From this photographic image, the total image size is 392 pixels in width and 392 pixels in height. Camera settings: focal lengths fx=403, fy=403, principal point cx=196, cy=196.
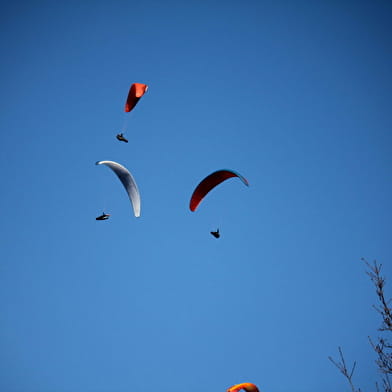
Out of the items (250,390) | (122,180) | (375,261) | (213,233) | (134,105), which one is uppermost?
(134,105)

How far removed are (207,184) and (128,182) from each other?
388 centimetres

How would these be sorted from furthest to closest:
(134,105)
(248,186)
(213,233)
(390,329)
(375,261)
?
(134,105), (213,233), (248,186), (375,261), (390,329)

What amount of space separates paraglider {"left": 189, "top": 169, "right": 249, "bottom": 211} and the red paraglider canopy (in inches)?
212

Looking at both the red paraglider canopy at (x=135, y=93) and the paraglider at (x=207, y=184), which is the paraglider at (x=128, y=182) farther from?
the red paraglider canopy at (x=135, y=93)

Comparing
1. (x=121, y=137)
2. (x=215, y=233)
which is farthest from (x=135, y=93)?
(x=215, y=233)

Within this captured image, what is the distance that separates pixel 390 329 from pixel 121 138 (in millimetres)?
14375

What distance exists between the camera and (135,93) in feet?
65.8

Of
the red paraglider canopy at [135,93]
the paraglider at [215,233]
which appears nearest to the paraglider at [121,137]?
the red paraglider canopy at [135,93]

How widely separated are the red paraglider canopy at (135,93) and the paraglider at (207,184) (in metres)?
5.39

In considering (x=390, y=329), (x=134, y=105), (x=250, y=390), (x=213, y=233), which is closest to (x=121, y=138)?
(x=134, y=105)

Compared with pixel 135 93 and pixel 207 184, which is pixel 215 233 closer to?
pixel 207 184

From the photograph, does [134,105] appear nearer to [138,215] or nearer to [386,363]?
[138,215]

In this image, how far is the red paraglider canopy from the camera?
2003cm

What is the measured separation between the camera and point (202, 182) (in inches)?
777
